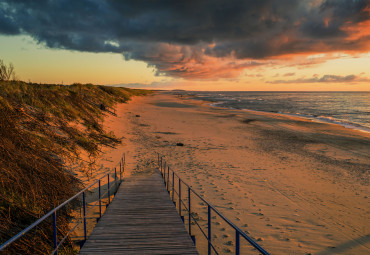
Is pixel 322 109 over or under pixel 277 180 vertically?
Answer: over

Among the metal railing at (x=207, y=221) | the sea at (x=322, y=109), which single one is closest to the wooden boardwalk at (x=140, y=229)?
the metal railing at (x=207, y=221)

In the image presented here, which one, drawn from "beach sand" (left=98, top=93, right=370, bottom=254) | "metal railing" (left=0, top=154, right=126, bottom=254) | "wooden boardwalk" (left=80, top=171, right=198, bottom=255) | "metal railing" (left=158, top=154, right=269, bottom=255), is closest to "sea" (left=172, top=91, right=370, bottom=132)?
"beach sand" (left=98, top=93, right=370, bottom=254)

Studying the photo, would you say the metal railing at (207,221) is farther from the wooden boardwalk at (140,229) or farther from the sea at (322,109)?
the sea at (322,109)

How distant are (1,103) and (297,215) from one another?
13287 mm

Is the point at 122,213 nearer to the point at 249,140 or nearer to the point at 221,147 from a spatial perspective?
the point at 221,147

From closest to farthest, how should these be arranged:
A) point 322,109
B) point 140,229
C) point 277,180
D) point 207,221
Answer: point 140,229 → point 207,221 → point 277,180 → point 322,109

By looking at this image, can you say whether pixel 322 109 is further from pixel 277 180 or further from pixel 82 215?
pixel 82 215

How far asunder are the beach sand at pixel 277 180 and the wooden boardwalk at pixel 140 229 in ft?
5.64

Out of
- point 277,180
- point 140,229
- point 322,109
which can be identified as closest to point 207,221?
point 140,229

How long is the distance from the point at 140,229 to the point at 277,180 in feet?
27.7

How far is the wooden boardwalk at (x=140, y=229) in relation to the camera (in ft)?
16.0

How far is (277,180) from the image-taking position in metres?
11.6

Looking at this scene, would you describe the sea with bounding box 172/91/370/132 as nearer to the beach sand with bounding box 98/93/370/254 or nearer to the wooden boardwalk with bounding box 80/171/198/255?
the beach sand with bounding box 98/93/370/254

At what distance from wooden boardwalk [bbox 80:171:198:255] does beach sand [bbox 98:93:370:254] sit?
5.64 feet
